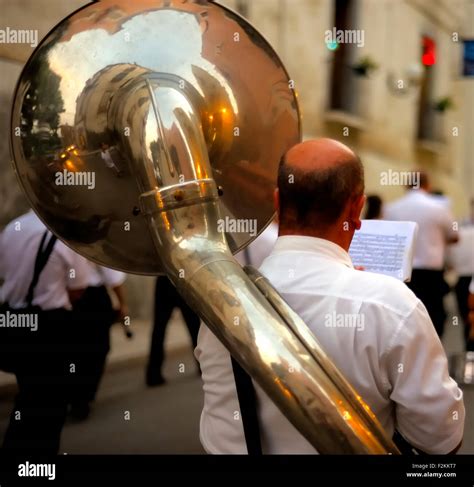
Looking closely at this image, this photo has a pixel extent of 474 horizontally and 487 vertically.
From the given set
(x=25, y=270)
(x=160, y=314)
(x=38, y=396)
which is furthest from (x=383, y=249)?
(x=160, y=314)

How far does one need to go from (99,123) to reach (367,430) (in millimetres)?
1379

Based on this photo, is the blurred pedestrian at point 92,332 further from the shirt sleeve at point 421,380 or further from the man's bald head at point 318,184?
the shirt sleeve at point 421,380

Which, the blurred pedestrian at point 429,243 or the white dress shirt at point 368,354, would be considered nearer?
the white dress shirt at point 368,354

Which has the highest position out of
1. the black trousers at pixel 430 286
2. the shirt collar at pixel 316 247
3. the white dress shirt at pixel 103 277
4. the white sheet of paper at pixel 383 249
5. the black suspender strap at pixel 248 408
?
the shirt collar at pixel 316 247

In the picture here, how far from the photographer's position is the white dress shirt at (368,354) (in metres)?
1.86

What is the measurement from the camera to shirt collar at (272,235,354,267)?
1.98m

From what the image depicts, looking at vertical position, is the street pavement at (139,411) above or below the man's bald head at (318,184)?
below

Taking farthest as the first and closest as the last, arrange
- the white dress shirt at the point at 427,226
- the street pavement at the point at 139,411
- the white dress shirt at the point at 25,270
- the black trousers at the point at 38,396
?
the white dress shirt at the point at 427,226
the street pavement at the point at 139,411
the white dress shirt at the point at 25,270
the black trousers at the point at 38,396

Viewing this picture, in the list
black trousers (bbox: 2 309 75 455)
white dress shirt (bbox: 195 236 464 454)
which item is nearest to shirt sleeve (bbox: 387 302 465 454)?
white dress shirt (bbox: 195 236 464 454)

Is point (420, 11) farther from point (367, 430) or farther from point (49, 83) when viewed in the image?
point (367, 430)

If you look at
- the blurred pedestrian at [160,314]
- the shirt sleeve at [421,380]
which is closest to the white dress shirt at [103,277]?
the blurred pedestrian at [160,314]

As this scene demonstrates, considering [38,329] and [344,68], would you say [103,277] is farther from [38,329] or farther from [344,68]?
[344,68]

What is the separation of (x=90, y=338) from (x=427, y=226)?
3125mm

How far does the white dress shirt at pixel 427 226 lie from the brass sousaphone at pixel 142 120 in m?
4.02
